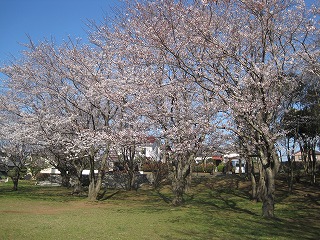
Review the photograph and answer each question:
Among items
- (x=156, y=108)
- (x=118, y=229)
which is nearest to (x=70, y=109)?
(x=156, y=108)

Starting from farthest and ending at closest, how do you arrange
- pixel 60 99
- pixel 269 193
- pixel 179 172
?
pixel 60 99 → pixel 179 172 → pixel 269 193

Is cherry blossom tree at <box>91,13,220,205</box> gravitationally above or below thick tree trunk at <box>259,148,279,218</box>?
above

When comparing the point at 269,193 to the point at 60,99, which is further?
the point at 60,99

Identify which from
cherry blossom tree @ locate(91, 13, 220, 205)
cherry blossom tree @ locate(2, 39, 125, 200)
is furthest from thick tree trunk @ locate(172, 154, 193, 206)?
cherry blossom tree @ locate(2, 39, 125, 200)

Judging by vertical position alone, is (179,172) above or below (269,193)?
above

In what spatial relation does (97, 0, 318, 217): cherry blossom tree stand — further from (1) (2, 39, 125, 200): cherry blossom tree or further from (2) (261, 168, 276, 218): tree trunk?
(1) (2, 39, 125, 200): cherry blossom tree

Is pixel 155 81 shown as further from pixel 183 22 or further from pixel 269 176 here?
pixel 269 176

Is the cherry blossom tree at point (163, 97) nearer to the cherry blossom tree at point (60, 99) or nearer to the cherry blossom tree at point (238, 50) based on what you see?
the cherry blossom tree at point (238, 50)

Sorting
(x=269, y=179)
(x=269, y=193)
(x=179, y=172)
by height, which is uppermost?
(x=179, y=172)

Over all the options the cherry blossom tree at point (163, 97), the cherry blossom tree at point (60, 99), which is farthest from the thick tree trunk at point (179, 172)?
the cherry blossom tree at point (60, 99)

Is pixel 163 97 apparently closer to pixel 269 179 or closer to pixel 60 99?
pixel 269 179

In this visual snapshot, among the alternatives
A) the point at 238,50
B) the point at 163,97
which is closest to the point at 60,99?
the point at 163,97

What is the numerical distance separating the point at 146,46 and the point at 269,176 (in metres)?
6.61

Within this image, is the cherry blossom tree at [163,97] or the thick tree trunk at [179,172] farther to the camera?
the thick tree trunk at [179,172]
